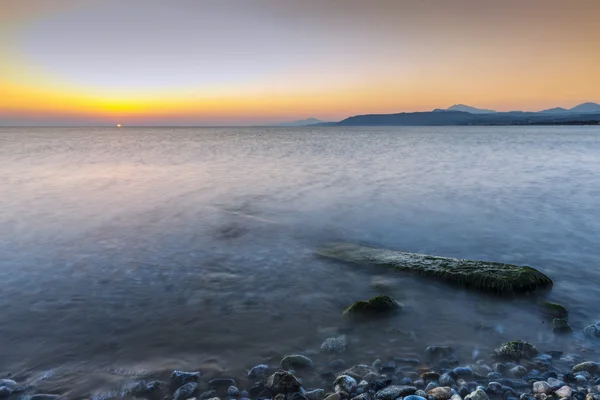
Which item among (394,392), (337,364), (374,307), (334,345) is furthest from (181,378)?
(374,307)

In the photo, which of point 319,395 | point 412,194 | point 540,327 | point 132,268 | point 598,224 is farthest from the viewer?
point 412,194

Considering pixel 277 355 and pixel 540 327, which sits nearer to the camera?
pixel 277 355

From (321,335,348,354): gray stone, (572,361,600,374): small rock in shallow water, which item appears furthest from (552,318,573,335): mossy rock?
(321,335,348,354): gray stone

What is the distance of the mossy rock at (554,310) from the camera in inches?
288

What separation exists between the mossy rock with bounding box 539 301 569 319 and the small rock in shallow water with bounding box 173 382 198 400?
21.1 feet

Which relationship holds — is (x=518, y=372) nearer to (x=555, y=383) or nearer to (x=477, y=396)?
(x=555, y=383)

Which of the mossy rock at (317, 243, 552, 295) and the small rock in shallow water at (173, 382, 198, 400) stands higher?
the mossy rock at (317, 243, 552, 295)

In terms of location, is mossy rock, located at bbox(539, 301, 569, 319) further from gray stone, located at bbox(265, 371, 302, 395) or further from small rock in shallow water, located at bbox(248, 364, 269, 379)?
small rock in shallow water, located at bbox(248, 364, 269, 379)

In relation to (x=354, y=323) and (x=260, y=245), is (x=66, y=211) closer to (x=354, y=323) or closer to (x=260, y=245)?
(x=260, y=245)

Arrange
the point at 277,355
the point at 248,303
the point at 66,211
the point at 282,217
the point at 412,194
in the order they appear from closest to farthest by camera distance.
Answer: the point at 277,355
the point at 248,303
the point at 282,217
the point at 66,211
the point at 412,194

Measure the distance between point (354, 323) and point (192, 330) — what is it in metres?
2.89

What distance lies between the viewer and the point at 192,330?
691cm

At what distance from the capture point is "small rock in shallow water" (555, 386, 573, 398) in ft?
16.1

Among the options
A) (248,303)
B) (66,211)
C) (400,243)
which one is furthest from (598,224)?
(66,211)
